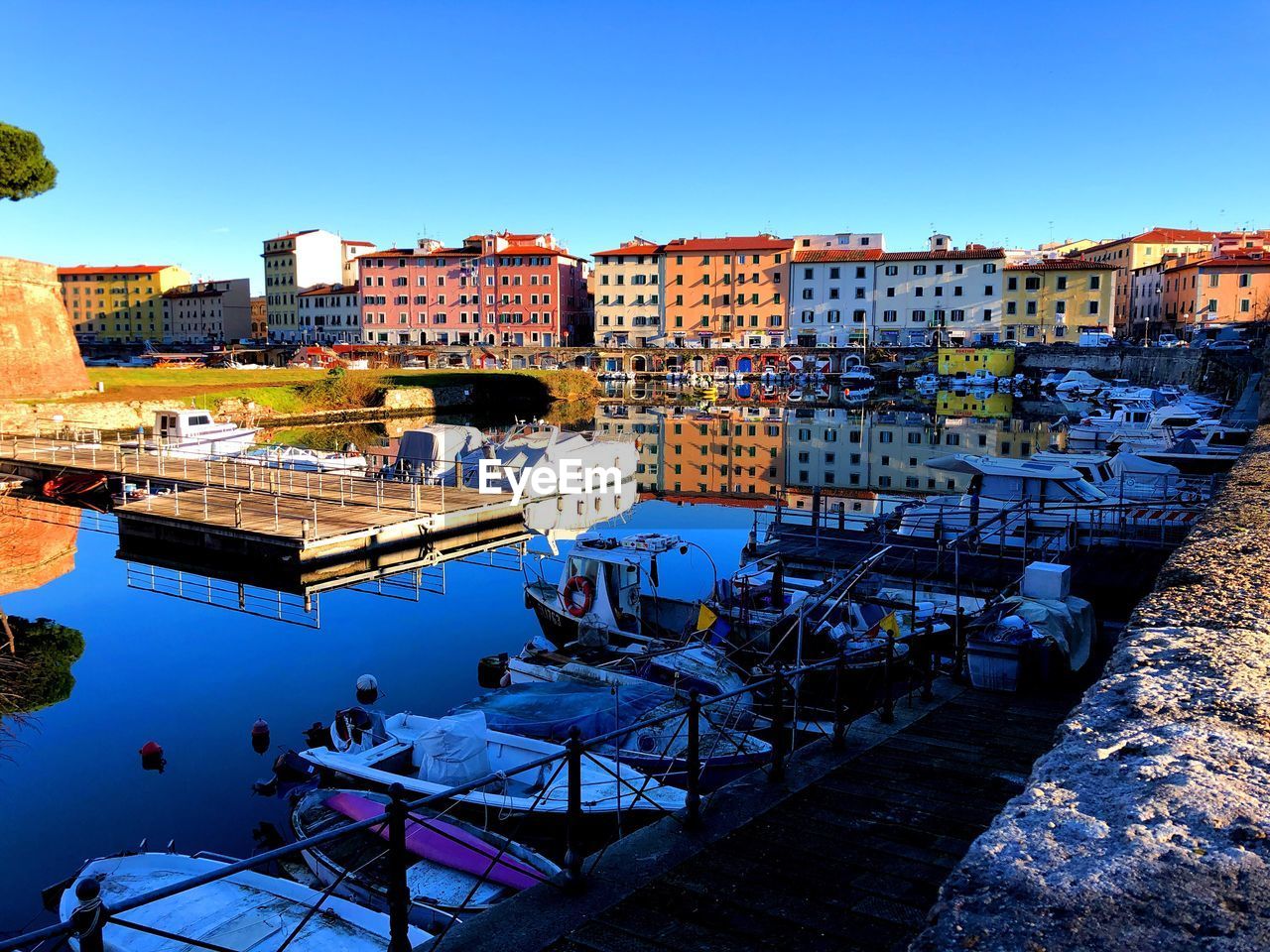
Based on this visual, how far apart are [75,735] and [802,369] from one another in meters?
78.6

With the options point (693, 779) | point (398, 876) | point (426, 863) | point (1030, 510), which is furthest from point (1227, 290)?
point (398, 876)

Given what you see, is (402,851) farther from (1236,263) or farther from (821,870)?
(1236,263)

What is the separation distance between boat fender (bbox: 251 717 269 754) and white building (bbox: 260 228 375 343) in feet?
341

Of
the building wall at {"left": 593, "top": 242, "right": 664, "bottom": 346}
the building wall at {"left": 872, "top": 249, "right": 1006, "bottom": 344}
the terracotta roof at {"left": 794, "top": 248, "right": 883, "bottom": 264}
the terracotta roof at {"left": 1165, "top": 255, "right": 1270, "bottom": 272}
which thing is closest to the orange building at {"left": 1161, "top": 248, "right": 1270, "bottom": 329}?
the terracotta roof at {"left": 1165, "top": 255, "right": 1270, "bottom": 272}

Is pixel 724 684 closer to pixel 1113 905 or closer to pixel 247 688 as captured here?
pixel 247 688

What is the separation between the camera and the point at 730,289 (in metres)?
94.9

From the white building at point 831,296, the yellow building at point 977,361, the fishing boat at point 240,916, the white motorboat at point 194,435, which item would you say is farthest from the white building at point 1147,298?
the fishing boat at point 240,916

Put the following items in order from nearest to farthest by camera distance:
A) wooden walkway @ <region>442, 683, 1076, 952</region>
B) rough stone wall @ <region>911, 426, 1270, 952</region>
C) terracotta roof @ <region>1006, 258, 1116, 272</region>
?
rough stone wall @ <region>911, 426, 1270, 952</region> < wooden walkway @ <region>442, 683, 1076, 952</region> < terracotta roof @ <region>1006, 258, 1116, 272</region>

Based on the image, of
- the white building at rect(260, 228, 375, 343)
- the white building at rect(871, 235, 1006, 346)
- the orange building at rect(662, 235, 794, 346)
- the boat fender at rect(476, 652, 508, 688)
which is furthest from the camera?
the white building at rect(260, 228, 375, 343)

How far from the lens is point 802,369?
88250 mm

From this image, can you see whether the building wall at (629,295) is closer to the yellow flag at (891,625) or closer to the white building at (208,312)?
the white building at (208,312)

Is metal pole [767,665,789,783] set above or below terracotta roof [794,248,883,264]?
below

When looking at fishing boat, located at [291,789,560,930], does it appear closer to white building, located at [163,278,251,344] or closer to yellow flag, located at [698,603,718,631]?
yellow flag, located at [698,603,718,631]

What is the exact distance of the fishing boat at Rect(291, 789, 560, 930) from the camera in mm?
8578
